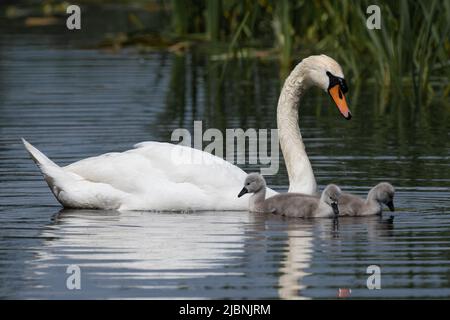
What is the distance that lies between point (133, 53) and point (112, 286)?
19.5 metres

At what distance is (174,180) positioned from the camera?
1266cm

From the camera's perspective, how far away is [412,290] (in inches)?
365

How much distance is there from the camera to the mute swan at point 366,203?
474 inches

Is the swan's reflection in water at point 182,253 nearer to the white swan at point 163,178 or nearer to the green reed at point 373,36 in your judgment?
the white swan at point 163,178

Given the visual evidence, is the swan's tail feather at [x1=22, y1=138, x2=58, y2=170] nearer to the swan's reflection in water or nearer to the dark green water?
the dark green water

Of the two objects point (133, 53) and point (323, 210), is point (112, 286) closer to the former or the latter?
point (323, 210)

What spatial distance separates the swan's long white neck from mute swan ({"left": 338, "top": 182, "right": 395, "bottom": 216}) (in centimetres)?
65

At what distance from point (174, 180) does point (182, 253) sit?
221cm

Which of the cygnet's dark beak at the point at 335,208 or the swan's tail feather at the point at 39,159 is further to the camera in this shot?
the swan's tail feather at the point at 39,159

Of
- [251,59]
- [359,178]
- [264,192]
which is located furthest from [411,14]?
[251,59]

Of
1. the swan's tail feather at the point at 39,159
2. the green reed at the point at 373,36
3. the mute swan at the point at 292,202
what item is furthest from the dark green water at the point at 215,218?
the green reed at the point at 373,36

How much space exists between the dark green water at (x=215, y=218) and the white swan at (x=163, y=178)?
6.2 inches

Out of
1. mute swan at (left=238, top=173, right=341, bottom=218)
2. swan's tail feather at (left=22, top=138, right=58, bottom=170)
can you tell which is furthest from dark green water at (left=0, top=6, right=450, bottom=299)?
swan's tail feather at (left=22, top=138, right=58, bottom=170)

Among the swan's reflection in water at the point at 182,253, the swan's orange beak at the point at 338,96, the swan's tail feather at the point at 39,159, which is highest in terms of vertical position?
the swan's orange beak at the point at 338,96
